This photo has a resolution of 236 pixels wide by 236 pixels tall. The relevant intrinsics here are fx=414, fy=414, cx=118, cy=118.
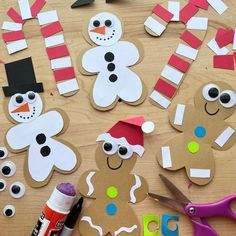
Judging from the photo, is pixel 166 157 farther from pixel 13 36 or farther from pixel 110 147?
pixel 13 36

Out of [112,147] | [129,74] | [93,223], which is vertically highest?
[129,74]

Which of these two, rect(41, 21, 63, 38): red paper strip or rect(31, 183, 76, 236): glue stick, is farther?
rect(41, 21, 63, 38): red paper strip

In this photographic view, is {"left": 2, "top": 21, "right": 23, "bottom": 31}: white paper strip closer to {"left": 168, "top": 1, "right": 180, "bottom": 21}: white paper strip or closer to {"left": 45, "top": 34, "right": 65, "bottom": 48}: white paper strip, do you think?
{"left": 45, "top": 34, "right": 65, "bottom": 48}: white paper strip

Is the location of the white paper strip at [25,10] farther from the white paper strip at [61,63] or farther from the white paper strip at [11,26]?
the white paper strip at [61,63]

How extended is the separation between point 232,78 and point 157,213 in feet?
1.08

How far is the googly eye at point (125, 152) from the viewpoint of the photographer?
2.88ft

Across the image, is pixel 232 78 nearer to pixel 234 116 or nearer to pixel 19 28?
pixel 234 116

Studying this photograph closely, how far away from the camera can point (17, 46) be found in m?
0.95

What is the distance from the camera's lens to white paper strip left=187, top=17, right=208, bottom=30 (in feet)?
2.98

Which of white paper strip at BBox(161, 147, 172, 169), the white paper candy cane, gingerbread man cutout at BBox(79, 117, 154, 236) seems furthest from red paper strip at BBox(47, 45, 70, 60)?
white paper strip at BBox(161, 147, 172, 169)

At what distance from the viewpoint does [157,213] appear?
0.86m

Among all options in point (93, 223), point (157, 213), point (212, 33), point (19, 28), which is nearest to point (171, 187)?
point (157, 213)

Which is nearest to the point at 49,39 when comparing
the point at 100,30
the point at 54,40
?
the point at 54,40

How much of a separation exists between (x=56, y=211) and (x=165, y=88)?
0.34 m
